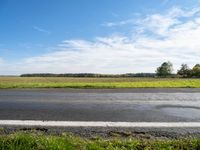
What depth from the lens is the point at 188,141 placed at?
4.81 metres

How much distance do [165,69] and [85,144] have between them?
112 m

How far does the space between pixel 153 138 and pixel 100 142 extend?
1.21 metres

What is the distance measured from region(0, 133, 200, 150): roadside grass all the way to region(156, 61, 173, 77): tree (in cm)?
10861

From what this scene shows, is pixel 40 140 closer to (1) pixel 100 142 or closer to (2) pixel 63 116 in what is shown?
(1) pixel 100 142

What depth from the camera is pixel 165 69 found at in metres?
113

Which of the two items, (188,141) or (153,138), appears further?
(153,138)

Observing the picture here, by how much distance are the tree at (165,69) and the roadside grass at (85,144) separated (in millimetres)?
108606

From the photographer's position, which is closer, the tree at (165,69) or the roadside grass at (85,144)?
the roadside grass at (85,144)

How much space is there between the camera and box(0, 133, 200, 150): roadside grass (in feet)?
14.6

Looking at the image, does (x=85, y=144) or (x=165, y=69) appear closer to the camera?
(x=85, y=144)

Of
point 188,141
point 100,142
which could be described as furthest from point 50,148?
point 188,141

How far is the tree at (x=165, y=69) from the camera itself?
11106 cm

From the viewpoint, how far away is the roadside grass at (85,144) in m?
4.45

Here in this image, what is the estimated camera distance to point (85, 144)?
4.66m
